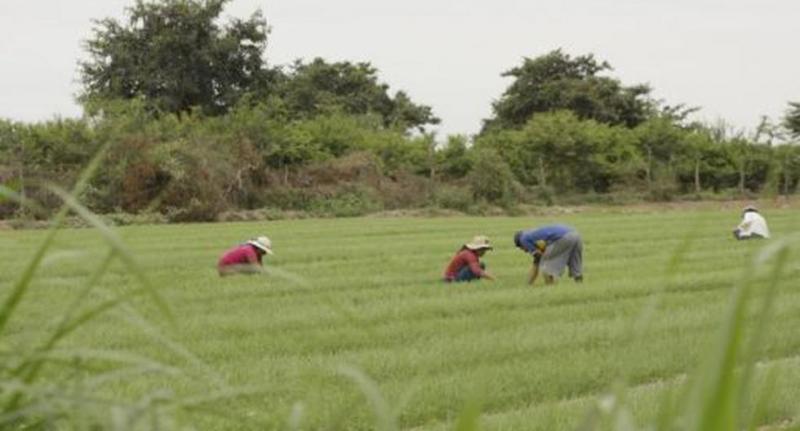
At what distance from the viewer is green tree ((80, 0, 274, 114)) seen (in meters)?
41.3

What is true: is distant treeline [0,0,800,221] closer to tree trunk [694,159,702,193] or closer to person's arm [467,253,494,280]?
tree trunk [694,159,702,193]

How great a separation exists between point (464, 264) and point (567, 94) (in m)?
35.4

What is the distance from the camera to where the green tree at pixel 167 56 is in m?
41.3

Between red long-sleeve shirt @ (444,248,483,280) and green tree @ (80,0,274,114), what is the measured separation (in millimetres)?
28989

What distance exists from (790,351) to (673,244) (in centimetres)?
1108

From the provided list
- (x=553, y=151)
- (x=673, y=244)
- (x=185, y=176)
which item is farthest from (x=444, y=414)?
(x=553, y=151)

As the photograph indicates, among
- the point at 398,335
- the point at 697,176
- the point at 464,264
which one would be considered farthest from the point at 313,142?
the point at 398,335

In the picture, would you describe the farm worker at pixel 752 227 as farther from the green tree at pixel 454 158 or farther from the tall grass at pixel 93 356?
the tall grass at pixel 93 356

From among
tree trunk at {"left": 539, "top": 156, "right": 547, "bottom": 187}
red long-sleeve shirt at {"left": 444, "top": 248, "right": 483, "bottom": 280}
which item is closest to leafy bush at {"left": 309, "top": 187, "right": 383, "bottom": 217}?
tree trunk at {"left": 539, "top": 156, "right": 547, "bottom": 187}

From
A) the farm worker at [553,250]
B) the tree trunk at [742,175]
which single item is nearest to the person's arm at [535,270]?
the farm worker at [553,250]

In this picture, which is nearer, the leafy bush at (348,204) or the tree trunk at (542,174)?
the leafy bush at (348,204)

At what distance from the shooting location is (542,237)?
13414mm

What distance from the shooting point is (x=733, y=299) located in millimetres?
1003

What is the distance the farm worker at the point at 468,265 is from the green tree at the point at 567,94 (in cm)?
3519
